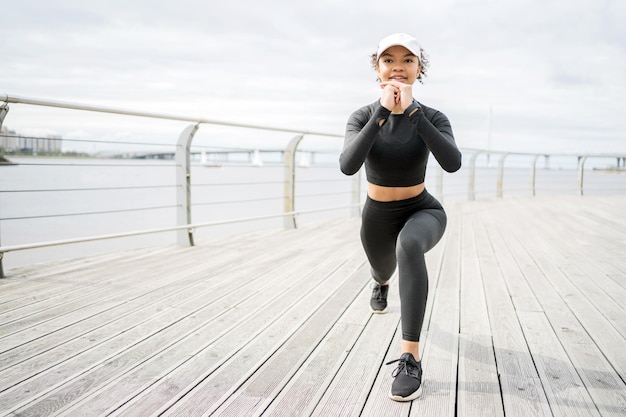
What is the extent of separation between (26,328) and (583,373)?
7.76 ft

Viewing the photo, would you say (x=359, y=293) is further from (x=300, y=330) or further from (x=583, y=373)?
(x=583, y=373)

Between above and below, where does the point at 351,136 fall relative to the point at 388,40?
below

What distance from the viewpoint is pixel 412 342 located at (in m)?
1.66

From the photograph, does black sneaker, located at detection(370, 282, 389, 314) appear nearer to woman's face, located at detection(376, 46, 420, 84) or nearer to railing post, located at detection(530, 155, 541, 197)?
woman's face, located at detection(376, 46, 420, 84)

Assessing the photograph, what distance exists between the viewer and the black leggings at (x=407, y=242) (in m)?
1.66

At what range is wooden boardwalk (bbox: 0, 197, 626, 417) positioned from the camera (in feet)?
4.90

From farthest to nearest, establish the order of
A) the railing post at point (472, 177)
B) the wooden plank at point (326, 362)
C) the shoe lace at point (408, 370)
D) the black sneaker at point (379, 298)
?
the railing post at point (472, 177)
the black sneaker at point (379, 298)
the shoe lace at point (408, 370)
the wooden plank at point (326, 362)

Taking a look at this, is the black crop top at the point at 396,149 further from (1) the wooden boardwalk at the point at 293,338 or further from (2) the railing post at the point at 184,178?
(2) the railing post at the point at 184,178

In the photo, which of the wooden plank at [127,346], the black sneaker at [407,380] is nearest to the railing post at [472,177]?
the wooden plank at [127,346]

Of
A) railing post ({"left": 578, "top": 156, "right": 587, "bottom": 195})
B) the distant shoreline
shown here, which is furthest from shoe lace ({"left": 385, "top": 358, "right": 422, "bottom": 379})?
railing post ({"left": 578, "top": 156, "right": 587, "bottom": 195})

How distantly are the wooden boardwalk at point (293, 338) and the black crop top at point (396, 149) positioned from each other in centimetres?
74

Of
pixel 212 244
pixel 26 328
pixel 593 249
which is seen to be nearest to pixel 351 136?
pixel 26 328

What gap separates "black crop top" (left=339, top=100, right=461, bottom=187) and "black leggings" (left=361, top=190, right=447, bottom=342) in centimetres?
11

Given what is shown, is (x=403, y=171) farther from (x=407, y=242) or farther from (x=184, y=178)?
(x=184, y=178)
